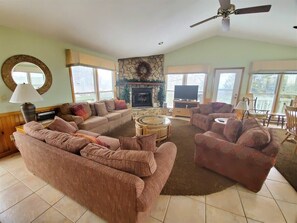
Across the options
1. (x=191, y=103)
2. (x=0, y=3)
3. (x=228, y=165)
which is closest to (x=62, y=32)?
(x=0, y=3)

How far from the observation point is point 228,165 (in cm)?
191

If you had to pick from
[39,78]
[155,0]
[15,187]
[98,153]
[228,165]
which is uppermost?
[155,0]

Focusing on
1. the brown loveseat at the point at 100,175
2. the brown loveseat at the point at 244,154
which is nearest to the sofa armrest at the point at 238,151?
the brown loveseat at the point at 244,154

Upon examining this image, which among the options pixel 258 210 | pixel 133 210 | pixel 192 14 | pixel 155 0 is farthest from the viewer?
pixel 192 14

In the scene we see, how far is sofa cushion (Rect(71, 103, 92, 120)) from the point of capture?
11.0ft

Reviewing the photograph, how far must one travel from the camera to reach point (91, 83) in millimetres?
4707

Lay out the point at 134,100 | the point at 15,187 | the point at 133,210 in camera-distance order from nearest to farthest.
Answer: the point at 133,210
the point at 15,187
the point at 134,100

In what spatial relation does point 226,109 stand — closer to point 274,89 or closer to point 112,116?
point 274,89

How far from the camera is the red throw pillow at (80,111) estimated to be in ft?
11.0

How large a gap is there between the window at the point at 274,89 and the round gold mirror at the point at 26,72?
20.8ft

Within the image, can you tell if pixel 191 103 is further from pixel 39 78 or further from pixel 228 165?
pixel 39 78

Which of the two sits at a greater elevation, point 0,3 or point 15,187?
point 0,3

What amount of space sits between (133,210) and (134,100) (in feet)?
16.6

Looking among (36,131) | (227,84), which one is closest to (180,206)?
(36,131)
